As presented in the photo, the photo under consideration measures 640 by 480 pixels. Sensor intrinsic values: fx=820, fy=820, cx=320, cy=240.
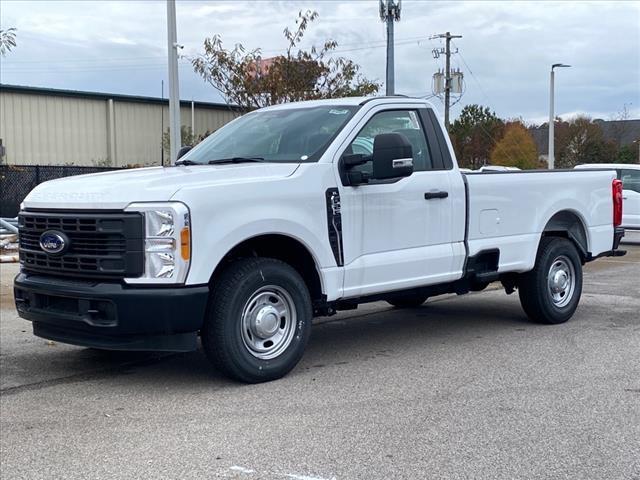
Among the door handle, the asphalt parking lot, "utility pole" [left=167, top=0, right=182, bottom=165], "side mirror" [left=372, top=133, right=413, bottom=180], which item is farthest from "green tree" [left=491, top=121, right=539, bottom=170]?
"side mirror" [left=372, top=133, right=413, bottom=180]

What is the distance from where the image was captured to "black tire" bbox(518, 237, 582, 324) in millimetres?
8195

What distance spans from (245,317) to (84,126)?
89.7 feet

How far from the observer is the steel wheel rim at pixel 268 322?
5.95 m

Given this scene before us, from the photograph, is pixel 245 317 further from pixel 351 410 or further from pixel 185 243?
pixel 351 410

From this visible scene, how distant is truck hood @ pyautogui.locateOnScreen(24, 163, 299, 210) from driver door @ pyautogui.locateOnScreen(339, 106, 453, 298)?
0.71 metres

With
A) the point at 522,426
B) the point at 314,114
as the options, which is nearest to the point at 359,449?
the point at 522,426

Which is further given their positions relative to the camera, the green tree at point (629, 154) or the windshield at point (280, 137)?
the green tree at point (629, 154)

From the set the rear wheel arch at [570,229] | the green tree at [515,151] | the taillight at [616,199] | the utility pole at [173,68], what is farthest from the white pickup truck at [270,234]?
the green tree at [515,151]

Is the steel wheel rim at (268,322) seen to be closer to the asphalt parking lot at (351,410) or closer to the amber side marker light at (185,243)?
the asphalt parking lot at (351,410)

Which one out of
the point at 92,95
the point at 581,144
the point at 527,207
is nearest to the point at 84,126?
the point at 92,95

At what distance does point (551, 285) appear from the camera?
27.5ft

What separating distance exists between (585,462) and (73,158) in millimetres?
29525

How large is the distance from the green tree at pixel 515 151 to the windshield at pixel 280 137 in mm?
49181

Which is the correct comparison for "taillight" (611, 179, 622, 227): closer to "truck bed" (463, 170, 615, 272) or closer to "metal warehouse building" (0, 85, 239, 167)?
"truck bed" (463, 170, 615, 272)
